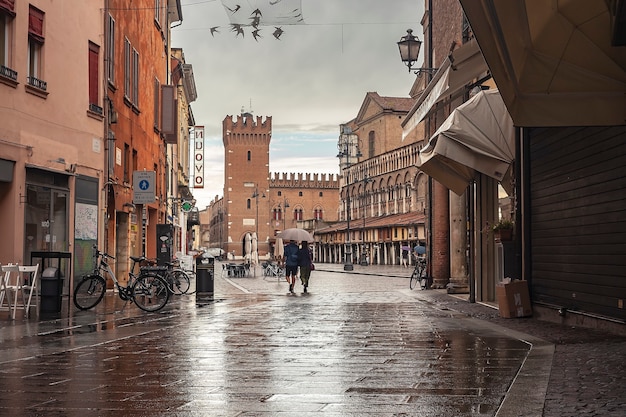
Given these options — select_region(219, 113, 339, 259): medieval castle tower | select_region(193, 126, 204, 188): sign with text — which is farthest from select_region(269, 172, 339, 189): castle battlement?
select_region(193, 126, 204, 188): sign with text

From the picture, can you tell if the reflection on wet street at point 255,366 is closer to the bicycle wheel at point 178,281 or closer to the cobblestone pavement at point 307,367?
the cobblestone pavement at point 307,367

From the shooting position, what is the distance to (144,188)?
2503 centimetres

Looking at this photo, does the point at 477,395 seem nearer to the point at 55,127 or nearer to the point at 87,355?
the point at 87,355

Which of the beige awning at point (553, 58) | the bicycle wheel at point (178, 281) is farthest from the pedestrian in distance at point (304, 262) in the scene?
the beige awning at point (553, 58)

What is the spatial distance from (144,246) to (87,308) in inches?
607

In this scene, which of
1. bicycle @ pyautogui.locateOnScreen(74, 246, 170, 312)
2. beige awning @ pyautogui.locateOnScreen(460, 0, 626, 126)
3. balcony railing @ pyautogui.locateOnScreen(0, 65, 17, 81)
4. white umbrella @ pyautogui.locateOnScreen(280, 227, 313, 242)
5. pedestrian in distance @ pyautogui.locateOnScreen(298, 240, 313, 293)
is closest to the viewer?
beige awning @ pyautogui.locateOnScreen(460, 0, 626, 126)

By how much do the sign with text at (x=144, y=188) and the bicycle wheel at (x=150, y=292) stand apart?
800 cm

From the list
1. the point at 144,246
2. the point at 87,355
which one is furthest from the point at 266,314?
the point at 144,246

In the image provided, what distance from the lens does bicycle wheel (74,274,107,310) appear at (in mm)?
16141

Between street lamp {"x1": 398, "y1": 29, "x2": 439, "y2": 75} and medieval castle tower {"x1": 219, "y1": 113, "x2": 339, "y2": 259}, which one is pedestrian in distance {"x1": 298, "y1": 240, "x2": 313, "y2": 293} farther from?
medieval castle tower {"x1": 219, "y1": 113, "x2": 339, "y2": 259}

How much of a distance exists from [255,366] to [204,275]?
497 inches

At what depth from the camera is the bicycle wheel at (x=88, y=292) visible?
53.0 feet

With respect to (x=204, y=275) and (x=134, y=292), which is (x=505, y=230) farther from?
(x=204, y=275)

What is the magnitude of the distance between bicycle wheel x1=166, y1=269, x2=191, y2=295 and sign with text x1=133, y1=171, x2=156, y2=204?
219 centimetres
